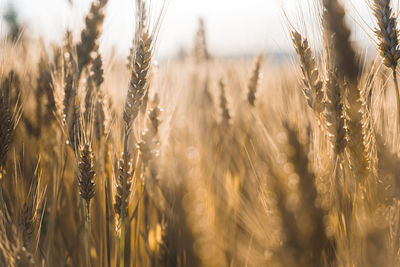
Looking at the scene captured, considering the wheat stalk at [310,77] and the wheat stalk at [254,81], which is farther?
the wheat stalk at [254,81]

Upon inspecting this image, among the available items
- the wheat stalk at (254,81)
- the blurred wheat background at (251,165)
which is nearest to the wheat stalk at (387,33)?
the blurred wheat background at (251,165)

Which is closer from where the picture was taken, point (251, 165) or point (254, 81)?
point (251, 165)

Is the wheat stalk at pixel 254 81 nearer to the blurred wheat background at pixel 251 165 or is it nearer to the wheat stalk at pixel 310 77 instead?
the blurred wheat background at pixel 251 165

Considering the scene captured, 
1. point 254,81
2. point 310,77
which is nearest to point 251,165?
point 310,77

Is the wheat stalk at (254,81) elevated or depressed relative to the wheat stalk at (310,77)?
elevated

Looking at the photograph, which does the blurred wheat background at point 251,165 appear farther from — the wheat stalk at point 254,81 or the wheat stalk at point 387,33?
the wheat stalk at point 254,81

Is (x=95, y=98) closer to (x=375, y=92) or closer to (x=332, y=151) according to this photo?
(x=332, y=151)

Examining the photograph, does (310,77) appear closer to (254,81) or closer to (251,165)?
(251,165)

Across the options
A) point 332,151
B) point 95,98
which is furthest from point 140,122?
point 332,151

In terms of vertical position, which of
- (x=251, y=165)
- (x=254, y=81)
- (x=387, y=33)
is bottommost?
(x=251, y=165)

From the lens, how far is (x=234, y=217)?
1.39 meters

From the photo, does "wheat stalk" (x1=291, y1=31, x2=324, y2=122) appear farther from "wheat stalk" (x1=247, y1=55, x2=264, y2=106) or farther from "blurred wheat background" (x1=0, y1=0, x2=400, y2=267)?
"wheat stalk" (x1=247, y1=55, x2=264, y2=106)

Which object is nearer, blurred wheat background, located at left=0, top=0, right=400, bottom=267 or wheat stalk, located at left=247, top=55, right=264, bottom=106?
blurred wheat background, located at left=0, top=0, right=400, bottom=267

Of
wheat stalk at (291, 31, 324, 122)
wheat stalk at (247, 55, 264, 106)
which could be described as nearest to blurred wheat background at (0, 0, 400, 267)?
wheat stalk at (291, 31, 324, 122)
